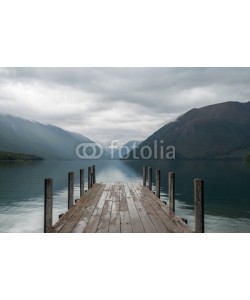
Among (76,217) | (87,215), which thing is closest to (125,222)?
(87,215)

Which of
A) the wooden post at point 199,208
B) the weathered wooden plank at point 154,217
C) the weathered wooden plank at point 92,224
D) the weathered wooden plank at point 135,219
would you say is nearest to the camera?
the wooden post at point 199,208

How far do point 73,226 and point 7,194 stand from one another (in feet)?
90.5

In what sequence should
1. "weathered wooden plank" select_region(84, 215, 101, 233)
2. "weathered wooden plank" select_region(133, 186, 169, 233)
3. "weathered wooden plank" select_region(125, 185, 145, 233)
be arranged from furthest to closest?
"weathered wooden plank" select_region(133, 186, 169, 233) < "weathered wooden plank" select_region(125, 185, 145, 233) < "weathered wooden plank" select_region(84, 215, 101, 233)

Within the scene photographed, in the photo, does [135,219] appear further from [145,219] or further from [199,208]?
[199,208]

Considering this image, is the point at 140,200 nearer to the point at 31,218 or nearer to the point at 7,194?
the point at 31,218

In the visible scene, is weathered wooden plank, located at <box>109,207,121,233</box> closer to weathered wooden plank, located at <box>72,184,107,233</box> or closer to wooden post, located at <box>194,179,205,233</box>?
weathered wooden plank, located at <box>72,184,107,233</box>

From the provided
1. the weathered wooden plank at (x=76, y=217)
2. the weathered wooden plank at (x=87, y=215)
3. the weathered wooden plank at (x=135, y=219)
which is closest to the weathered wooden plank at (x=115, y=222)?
the weathered wooden plank at (x=135, y=219)

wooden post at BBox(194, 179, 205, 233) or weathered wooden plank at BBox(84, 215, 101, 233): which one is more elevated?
wooden post at BBox(194, 179, 205, 233)

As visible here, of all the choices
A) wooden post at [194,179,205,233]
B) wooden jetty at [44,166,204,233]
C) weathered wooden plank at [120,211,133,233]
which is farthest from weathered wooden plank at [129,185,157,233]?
wooden post at [194,179,205,233]

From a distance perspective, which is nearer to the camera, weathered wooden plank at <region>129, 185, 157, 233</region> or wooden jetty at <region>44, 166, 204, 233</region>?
wooden jetty at <region>44, 166, 204, 233</region>

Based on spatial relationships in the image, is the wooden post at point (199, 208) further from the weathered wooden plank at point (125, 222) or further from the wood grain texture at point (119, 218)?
the weathered wooden plank at point (125, 222)

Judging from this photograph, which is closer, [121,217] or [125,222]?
[125,222]

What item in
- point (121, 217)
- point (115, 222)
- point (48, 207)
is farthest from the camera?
point (121, 217)
